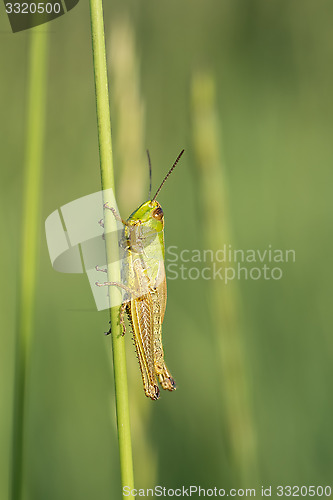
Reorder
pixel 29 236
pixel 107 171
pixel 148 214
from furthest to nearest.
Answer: pixel 148 214 < pixel 29 236 < pixel 107 171

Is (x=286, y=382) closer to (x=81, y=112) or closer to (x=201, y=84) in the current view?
(x=201, y=84)

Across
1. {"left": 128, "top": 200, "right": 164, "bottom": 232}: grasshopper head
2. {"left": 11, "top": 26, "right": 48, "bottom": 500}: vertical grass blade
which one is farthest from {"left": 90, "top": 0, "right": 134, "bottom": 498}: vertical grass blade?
{"left": 128, "top": 200, "right": 164, "bottom": 232}: grasshopper head

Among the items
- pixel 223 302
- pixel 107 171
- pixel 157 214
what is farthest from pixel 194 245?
pixel 107 171

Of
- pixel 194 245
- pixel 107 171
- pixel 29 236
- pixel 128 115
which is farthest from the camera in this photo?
pixel 194 245

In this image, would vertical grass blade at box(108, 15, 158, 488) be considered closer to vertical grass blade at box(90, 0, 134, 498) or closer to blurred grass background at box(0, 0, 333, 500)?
blurred grass background at box(0, 0, 333, 500)

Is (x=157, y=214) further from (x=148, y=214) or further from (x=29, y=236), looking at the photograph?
(x=29, y=236)

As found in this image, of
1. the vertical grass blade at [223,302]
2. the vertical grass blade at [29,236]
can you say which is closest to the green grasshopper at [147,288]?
the vertical grass blade at [223,302]

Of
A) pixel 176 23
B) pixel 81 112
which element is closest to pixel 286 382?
pixel 81 112

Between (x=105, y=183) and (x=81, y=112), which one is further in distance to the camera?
(x=81, y=112)
